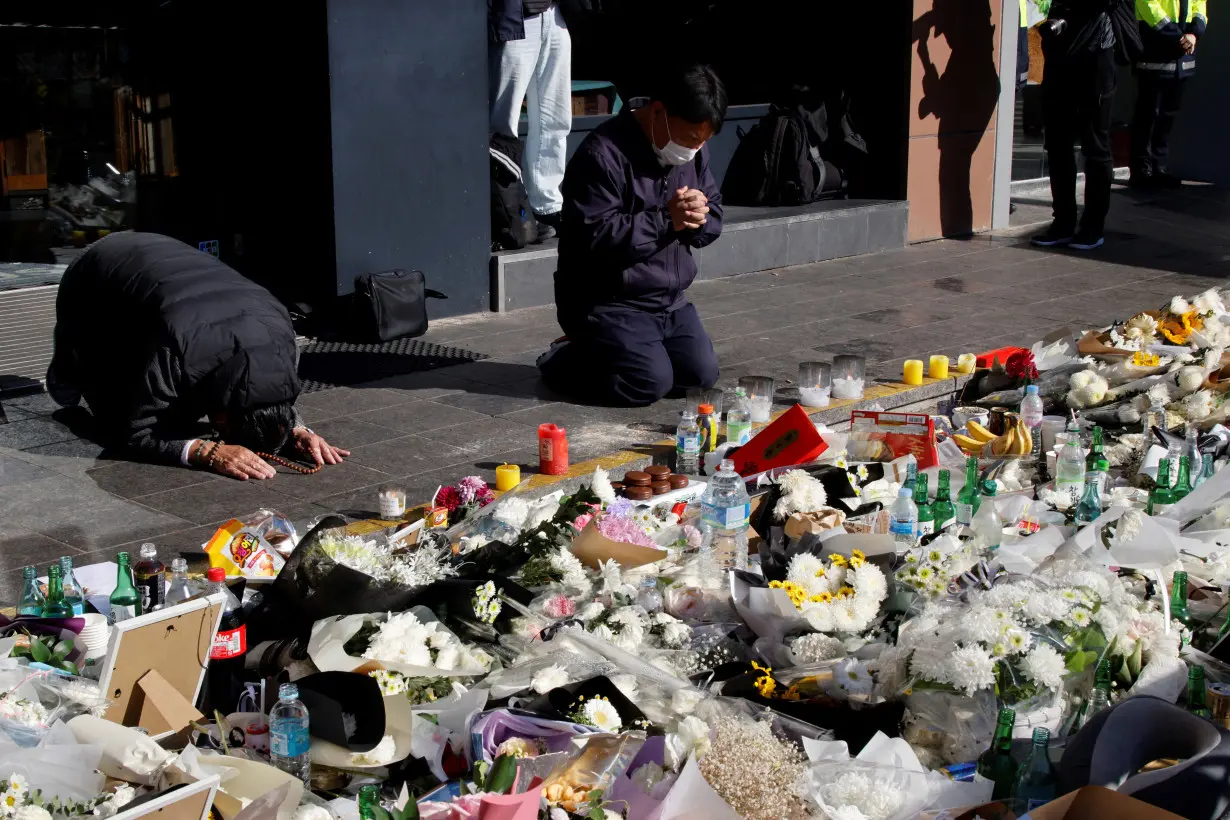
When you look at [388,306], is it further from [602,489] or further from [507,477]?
[602,489]

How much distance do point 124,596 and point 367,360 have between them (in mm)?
3745

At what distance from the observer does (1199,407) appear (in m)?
5.93

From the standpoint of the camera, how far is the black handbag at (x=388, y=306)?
26.4 feet

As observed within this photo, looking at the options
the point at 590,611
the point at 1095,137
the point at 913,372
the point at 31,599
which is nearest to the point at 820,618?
the point at 590,611

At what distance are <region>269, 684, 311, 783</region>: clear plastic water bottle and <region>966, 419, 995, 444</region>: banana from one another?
11.5 ft

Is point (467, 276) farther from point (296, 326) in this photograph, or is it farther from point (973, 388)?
point (973, 388)

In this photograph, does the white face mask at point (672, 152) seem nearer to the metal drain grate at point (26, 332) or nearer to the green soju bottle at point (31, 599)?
the metal drain grate at point (26, 332)

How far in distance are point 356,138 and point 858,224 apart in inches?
173

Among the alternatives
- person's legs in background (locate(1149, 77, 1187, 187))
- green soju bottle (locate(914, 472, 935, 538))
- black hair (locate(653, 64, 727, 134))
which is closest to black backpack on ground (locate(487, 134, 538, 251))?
black hair (locate(653, 64, 727, 134))

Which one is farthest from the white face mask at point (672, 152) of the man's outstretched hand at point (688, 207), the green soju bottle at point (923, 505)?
the green soju bottle at point (923, 505)

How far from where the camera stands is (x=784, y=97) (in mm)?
11969

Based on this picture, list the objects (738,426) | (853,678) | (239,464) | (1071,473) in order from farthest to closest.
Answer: (738,426) < (239,464) < (1071,473) < (853,678)

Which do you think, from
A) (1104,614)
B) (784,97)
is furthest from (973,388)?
(784,97)

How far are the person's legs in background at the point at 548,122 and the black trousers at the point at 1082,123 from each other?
391cm
